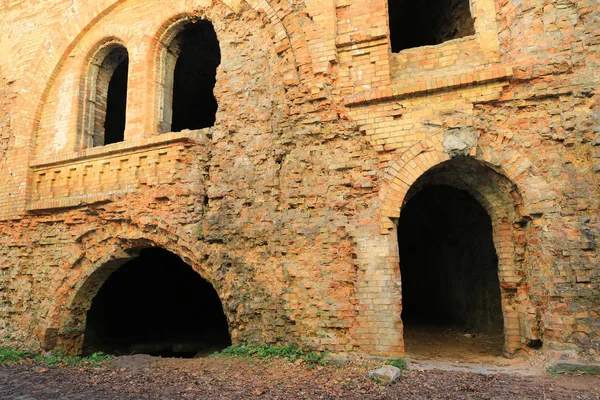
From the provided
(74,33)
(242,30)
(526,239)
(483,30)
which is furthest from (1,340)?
(483,30)

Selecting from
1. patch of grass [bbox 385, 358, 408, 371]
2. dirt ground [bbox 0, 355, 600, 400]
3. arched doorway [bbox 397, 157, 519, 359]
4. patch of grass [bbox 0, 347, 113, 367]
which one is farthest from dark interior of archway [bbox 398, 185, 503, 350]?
patch of grass [bbox 0, 347, 113, 367]

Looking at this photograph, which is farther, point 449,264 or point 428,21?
point 449,264

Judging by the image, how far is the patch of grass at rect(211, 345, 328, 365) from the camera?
5.26 meters

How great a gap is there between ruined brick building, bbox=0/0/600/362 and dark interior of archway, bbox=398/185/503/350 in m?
0.08

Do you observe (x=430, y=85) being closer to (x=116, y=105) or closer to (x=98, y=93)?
(x=98, y=93)

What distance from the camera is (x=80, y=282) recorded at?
7.43m

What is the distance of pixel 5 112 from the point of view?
349 inches

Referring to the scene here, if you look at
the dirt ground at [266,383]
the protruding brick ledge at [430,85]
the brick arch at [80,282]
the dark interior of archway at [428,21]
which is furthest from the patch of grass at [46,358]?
the dark interior of archway at [428,21]

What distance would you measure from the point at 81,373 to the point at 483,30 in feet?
25.7

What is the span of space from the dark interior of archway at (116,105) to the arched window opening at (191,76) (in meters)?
1.48

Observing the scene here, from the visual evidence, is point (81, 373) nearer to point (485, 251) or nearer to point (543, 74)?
point (485, 251)

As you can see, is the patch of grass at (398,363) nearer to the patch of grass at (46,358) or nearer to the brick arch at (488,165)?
the brick arch at (488,165)

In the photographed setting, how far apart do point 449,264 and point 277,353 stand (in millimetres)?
5340

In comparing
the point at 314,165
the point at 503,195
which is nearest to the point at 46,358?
the point at 314,165
